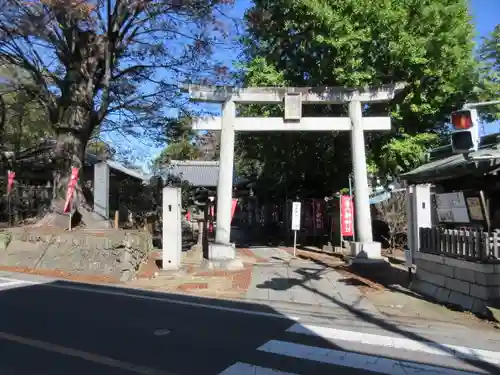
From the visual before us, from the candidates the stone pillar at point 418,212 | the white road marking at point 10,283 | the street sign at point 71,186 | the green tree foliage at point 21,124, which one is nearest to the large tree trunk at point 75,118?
the street sign at point 71,186

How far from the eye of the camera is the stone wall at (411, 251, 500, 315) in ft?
25.9

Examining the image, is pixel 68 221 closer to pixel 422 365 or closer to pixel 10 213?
pixel 10 213

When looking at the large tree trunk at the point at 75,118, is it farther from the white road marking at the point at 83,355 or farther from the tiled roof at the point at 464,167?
the tiled roof at the point at 464,167

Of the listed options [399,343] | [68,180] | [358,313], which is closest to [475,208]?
[358,313]

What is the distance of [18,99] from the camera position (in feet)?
68.3

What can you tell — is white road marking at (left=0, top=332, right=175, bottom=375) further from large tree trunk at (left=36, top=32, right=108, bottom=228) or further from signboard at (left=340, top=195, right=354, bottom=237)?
signboard at (left=340, top=195, right=354, bottom=237)

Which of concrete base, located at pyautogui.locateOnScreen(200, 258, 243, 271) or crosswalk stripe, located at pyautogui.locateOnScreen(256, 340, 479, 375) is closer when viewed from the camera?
crosswalk stripe, located at pyautogui.locateOnScreen(256, 340, 479, 375)

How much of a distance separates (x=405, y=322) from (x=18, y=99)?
20.0 m

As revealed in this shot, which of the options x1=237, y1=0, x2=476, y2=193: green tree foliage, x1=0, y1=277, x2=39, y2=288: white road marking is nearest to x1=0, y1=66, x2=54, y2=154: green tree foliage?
x1=0, y1=277, x2=39, y2=288: white road marking

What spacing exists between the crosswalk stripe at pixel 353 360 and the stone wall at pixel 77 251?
7.25 metres

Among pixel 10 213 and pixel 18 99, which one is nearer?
pixel 10 213

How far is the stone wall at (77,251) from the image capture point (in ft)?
41.5

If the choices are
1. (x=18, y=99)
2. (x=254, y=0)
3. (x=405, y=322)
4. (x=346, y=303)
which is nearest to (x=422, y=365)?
(x=405, y=322)

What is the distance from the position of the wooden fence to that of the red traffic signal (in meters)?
2.54
